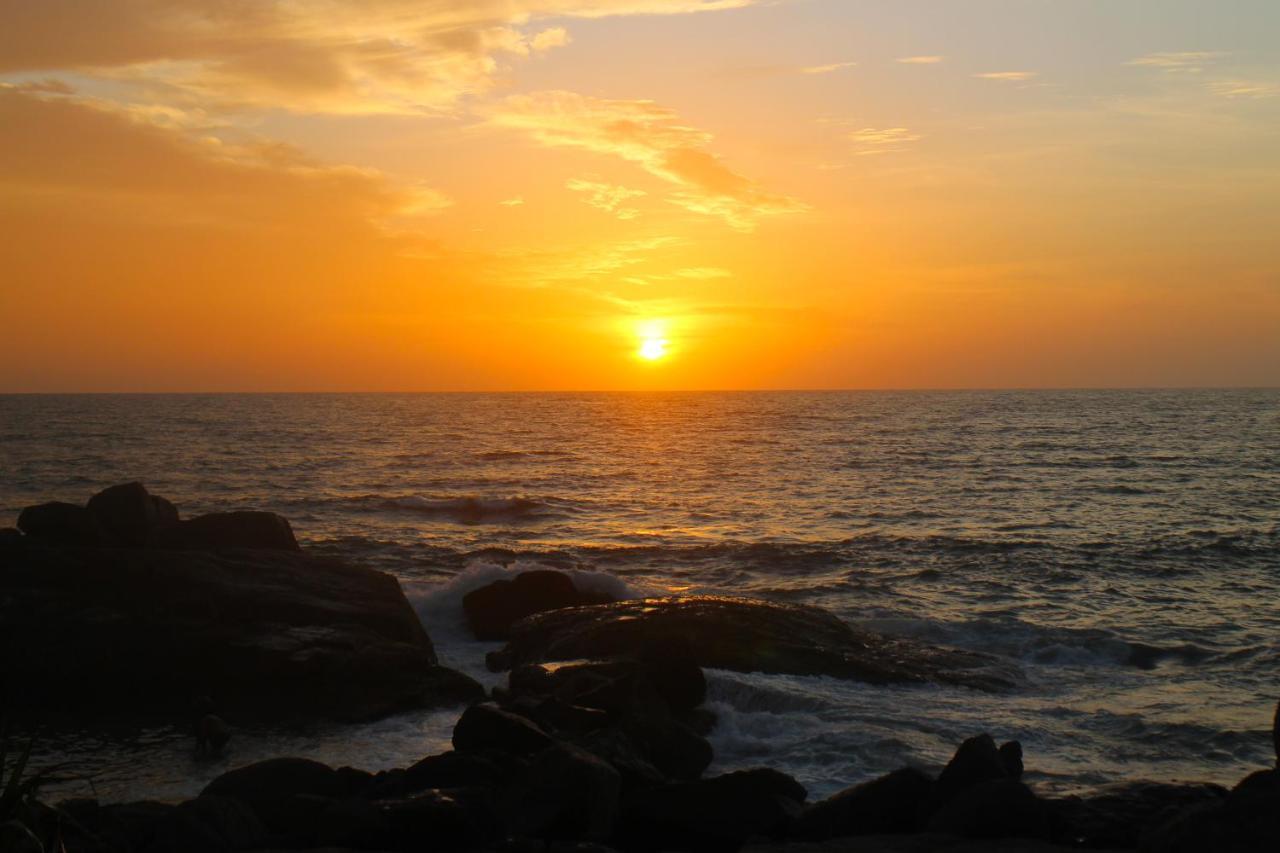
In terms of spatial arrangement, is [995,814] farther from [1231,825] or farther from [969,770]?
[1231,825]

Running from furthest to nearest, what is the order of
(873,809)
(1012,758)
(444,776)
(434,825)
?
(1012,758) < (444,776) < (873,809) < (434,825)

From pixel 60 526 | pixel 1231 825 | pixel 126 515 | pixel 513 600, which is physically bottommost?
pixel 513 600

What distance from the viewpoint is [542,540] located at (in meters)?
36.6

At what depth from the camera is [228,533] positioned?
20938 mm

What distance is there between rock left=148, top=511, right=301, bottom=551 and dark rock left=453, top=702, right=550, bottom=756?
10.2 meters

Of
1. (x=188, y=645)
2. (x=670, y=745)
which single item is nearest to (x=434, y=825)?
(x=670, y=745)

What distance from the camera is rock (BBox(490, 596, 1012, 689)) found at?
16.8m

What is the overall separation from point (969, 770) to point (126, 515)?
1695 cm

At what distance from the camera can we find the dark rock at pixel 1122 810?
29.6 feet

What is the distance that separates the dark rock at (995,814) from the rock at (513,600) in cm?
1264

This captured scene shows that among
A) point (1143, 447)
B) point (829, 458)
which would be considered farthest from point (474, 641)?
point (1143, 447)

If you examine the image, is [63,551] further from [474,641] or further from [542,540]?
[542,540]

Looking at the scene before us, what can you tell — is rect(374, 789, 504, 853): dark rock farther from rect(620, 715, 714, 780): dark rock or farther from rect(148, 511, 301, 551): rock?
rect(148, 511, 301, 551): rock

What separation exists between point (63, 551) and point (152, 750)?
18.8 ft
